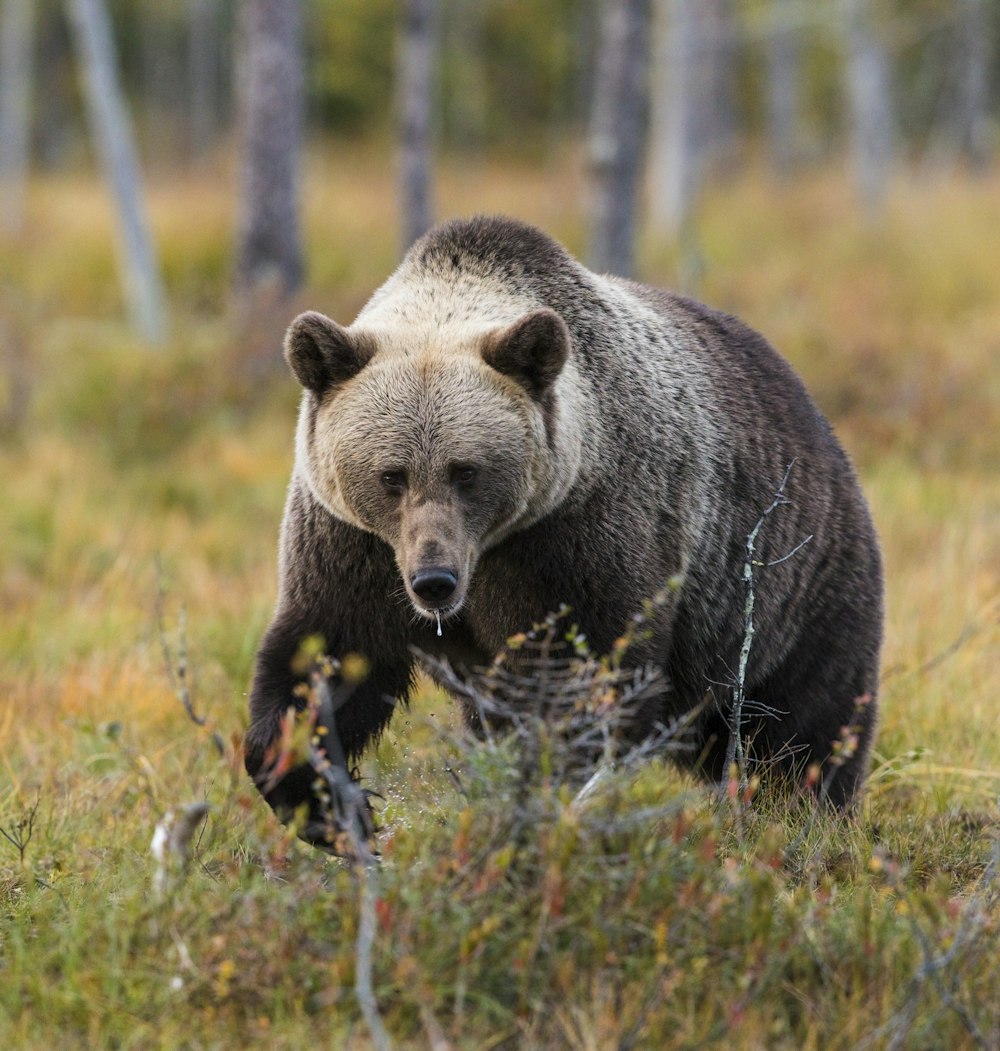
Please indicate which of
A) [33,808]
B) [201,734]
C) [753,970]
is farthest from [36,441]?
[753,970]

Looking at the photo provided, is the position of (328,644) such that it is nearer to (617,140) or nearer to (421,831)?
(421,831)

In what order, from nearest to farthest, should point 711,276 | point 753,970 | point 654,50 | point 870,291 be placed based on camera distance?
1. point 753,970
2. point 870,291
3. point 711,276
4. point 654,50

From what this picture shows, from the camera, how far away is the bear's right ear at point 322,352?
11.8 feet

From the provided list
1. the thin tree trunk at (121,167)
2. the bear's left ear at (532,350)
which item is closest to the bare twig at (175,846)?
the bear's left ear at (532,350)

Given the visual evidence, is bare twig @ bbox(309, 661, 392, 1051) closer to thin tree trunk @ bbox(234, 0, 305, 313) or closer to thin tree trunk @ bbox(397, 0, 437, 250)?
thin tree trunk @ bbox(234, 0, 305, 313)

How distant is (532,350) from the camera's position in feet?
12.0

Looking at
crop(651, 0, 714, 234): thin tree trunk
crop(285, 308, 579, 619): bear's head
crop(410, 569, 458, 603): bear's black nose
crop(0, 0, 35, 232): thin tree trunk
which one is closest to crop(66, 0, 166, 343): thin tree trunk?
crop(651, 0, 714, 234): thin tree trunk

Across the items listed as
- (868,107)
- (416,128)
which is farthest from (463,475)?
(868,107)

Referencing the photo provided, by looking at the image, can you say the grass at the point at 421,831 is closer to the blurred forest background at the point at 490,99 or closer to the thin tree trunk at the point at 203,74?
the blurred forest background at the point at 490,99

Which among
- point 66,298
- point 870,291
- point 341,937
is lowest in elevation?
point 66,298

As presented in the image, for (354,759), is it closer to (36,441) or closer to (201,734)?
(201,734)

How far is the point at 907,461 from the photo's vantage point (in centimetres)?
904

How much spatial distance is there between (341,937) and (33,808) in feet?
4.26

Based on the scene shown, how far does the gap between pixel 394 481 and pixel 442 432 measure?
171mm
